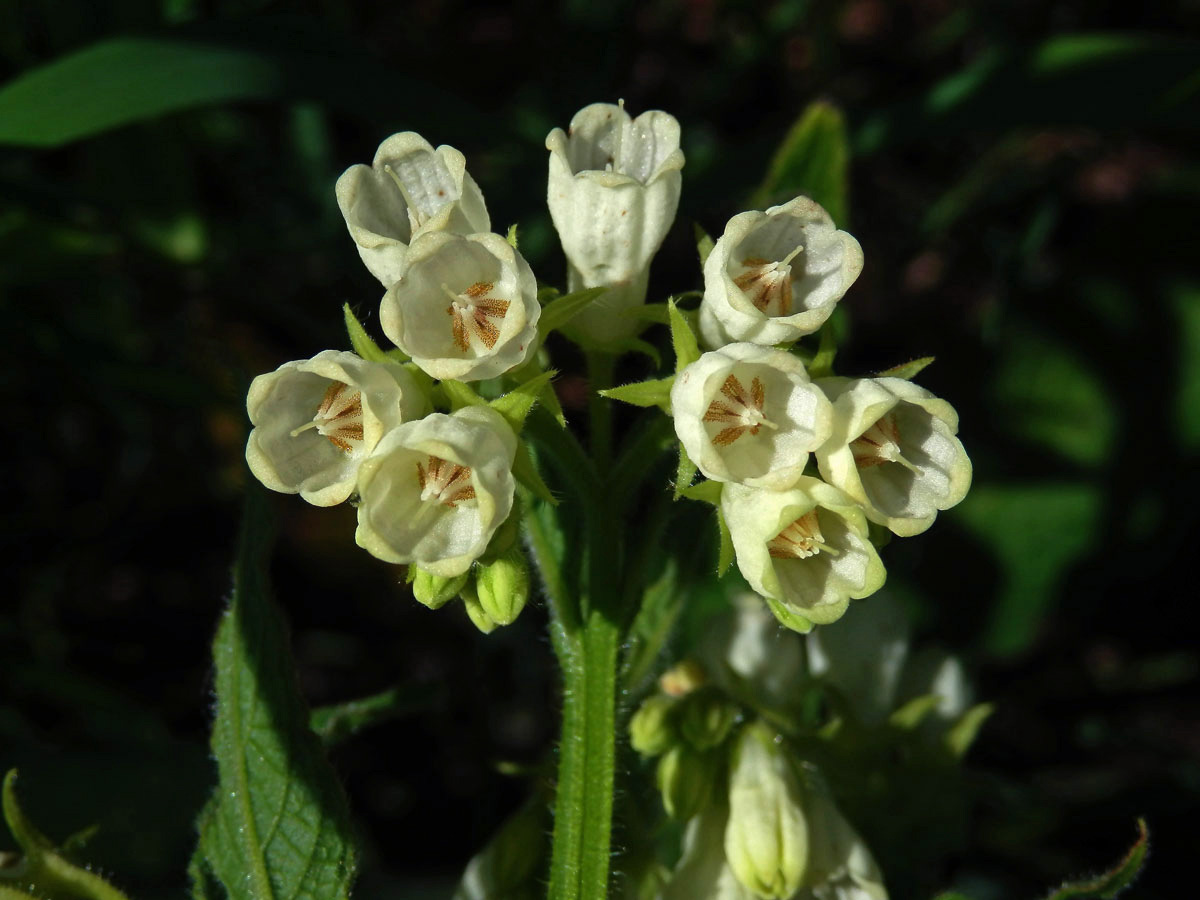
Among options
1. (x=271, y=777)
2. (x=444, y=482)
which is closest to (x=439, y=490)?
(x=444, y=482)

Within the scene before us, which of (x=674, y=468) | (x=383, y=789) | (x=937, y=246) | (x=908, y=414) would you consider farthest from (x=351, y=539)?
(x=908, y=414)

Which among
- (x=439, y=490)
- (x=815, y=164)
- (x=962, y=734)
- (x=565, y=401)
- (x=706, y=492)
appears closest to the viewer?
(x=439, y=490)

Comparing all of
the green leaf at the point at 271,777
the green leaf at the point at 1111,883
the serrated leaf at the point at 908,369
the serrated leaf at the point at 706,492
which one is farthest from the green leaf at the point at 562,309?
the green leaf at the point at 1111,883

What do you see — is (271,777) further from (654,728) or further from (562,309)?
(562,309)

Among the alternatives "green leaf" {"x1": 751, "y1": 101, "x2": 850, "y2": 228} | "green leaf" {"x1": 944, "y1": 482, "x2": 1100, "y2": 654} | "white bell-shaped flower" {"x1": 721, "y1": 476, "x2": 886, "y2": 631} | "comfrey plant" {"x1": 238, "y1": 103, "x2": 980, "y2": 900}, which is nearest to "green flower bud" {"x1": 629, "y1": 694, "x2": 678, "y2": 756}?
"comfrey plant" {"x1": 238, "y1": 103, "x2": 980, "y2": 900}

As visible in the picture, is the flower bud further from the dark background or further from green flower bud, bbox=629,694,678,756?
the dark background

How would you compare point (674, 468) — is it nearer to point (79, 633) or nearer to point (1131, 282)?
point (1131, 282)

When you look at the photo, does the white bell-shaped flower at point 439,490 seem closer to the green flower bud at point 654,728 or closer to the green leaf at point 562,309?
the green leaf at point 562,309
